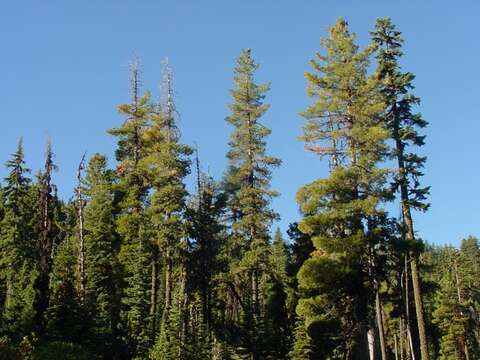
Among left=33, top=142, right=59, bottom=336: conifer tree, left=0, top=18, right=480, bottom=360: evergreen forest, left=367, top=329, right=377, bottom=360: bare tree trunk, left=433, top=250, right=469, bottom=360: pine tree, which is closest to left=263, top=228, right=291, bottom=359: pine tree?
left=0, top=18, right=480, bottom=360: evergreen forest

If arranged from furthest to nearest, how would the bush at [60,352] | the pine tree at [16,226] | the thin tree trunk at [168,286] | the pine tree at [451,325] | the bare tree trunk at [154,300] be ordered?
1. the pine tree at [451,325]
2. the pine tree at [16,226]
3. the bare tree trunk at [154,300]
4. the thin tree trunk at [168,286]
5. the bush at [60,352]

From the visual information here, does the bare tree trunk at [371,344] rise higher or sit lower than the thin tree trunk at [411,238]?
lower

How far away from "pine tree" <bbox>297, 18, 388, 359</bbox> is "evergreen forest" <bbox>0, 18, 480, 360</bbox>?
2.8 inches

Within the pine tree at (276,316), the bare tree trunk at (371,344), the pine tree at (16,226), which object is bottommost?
the bare tree trunk at (371,344)

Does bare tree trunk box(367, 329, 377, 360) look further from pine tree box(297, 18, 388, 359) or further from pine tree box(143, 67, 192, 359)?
pine tree box(143, 67, 192, 359)

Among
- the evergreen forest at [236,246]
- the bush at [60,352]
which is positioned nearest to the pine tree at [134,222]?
the evergreen forest at [236,246]

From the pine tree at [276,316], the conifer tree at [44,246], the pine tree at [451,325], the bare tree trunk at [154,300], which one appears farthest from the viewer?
the pine tree at [451,325]

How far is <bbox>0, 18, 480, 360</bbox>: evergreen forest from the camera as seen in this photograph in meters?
28.9

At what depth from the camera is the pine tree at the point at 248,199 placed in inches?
1517

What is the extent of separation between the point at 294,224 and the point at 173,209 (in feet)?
41.5

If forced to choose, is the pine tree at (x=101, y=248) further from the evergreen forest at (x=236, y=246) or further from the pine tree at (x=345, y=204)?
the pine tree at (x=345, y=204)

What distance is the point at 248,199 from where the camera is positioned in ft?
128

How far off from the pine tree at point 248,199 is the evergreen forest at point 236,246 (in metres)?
0.09

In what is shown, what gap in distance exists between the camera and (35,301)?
27.7 meters
